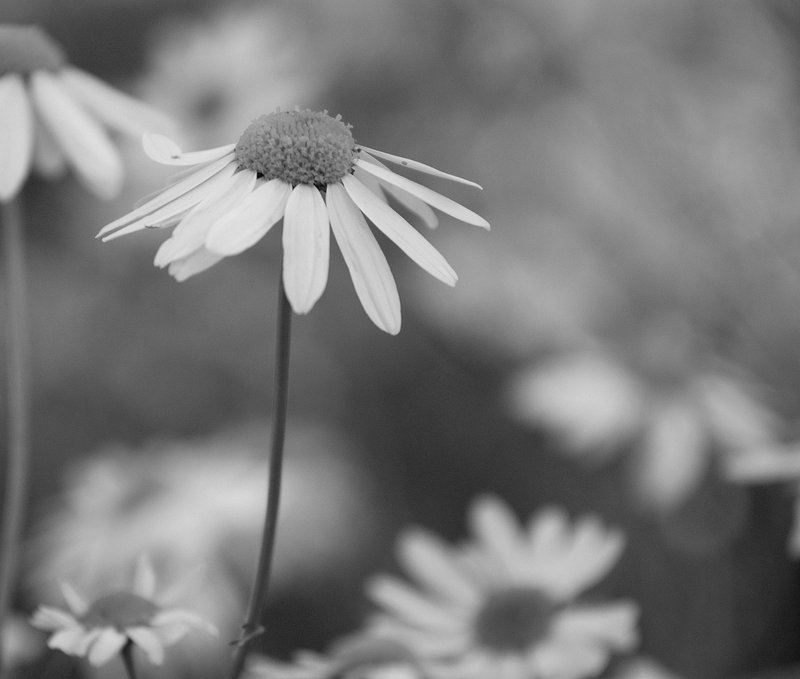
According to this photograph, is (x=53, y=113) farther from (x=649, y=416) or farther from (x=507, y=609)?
(x=649, y=416)

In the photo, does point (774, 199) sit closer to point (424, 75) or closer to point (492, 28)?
point (492, 28)

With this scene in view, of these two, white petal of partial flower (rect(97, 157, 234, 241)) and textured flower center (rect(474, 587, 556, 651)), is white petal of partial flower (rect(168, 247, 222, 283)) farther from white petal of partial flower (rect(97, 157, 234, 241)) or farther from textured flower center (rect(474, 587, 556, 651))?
textured flower center (rect(474, 587, 556, 651))

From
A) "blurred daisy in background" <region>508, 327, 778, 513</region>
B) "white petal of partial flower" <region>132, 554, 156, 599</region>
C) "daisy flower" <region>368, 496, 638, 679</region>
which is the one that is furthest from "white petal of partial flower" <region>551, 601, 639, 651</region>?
"blurred daisy in background" <region>508, 327, 778, 513</region>

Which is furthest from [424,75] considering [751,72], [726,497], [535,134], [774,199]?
[726,497]

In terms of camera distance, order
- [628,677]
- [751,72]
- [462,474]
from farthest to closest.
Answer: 1. [751,72]
2. [462,474]
3. [628,677]

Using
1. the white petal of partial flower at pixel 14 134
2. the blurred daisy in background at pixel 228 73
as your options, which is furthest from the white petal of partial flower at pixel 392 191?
the blurred daisy in background at pixel 228 73

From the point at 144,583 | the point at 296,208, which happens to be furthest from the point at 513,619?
the point at 296,208

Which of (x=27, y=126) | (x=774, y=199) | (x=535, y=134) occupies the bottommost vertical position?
(x=27, y=126)
